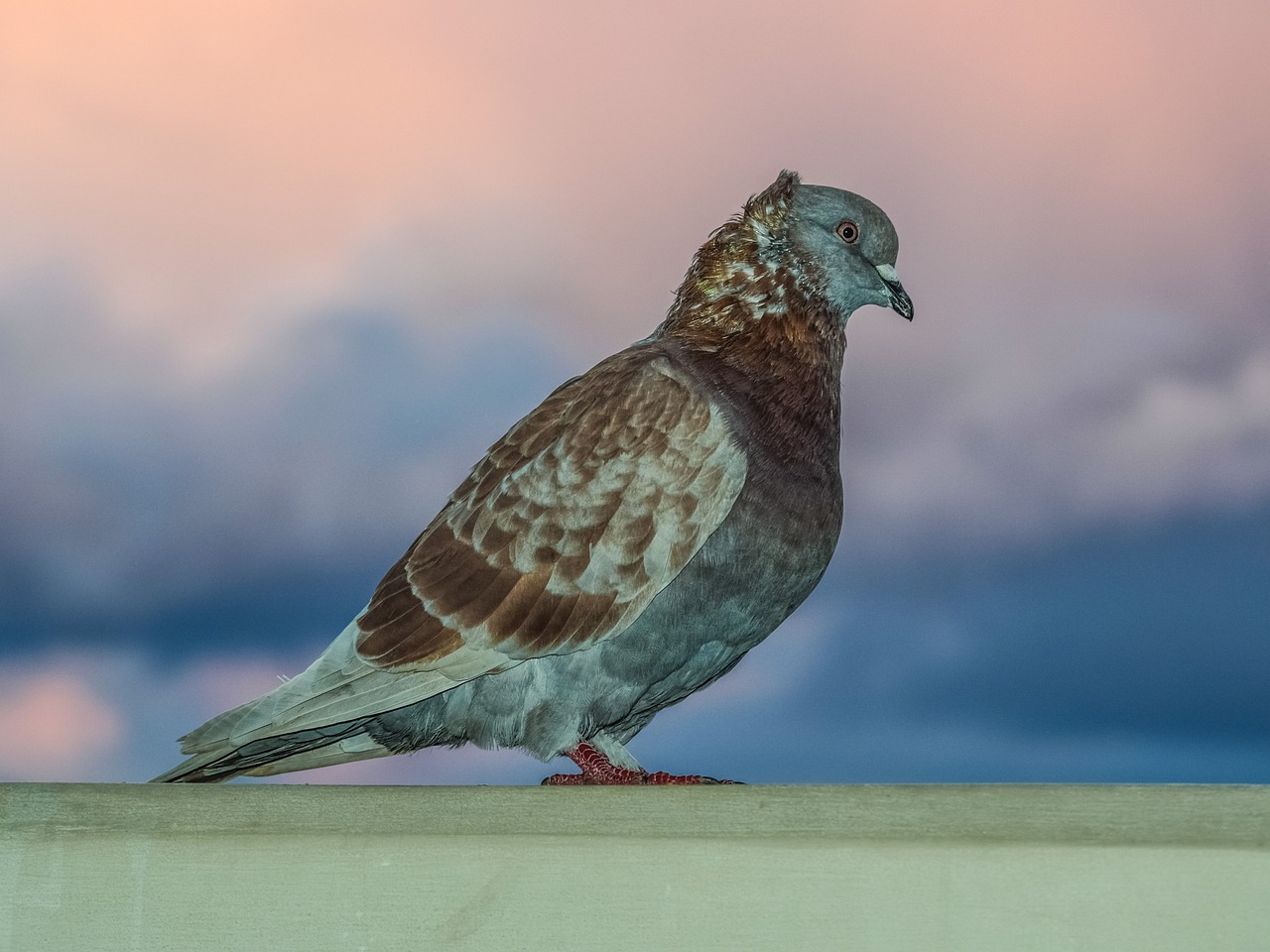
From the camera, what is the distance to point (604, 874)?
10.6ft

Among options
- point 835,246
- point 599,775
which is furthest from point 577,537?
point 835,246

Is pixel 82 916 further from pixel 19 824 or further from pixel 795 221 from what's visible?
pixel 795 221

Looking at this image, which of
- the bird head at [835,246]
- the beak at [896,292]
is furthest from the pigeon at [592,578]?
the beak at [896,292]

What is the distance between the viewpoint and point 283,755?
4.33 m

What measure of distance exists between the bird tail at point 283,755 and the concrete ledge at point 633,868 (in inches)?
21.7

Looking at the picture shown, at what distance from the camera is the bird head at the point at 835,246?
456cm

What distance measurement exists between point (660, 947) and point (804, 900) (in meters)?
0.33

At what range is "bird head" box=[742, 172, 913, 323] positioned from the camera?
15.0ft

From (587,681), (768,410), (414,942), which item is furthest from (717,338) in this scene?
(414,942)

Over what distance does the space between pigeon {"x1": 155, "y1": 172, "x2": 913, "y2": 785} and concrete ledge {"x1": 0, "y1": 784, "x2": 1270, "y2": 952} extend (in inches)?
23.7

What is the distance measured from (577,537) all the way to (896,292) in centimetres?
137

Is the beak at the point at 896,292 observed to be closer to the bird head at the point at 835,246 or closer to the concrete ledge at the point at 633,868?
A: the bird head at the point at 835,246

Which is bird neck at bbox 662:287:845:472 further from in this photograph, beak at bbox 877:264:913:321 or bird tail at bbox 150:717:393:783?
bird tail at bbox 150:717:393:783

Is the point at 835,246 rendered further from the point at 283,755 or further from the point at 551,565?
the point at 283,755
